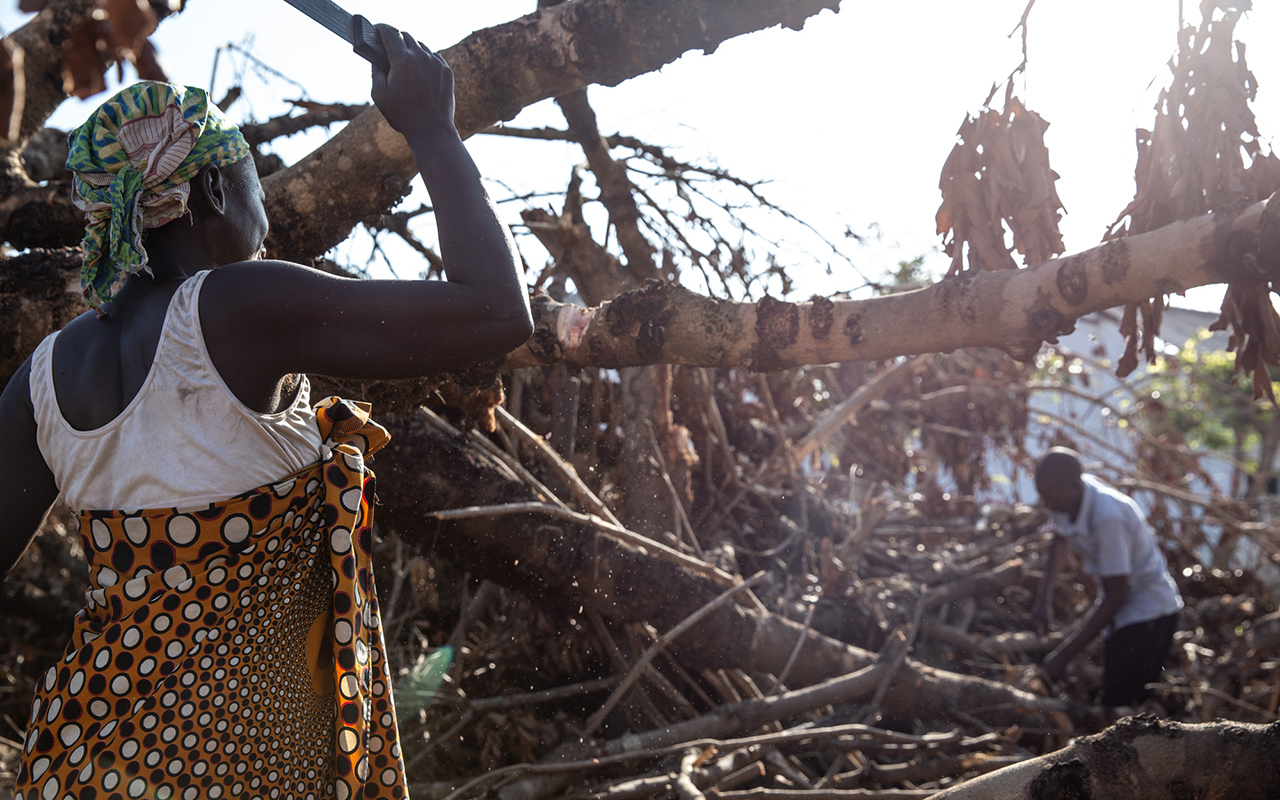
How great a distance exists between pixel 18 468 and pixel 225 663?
48cm

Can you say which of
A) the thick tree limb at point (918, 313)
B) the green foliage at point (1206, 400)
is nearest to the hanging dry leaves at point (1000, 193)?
the thick tree limb at point (918, 313)

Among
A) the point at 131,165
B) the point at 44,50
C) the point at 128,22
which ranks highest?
the point at 44,50

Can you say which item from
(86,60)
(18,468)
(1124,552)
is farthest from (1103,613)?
(86,60)

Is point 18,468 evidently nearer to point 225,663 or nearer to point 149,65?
point 225,663

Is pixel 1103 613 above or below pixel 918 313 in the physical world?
below

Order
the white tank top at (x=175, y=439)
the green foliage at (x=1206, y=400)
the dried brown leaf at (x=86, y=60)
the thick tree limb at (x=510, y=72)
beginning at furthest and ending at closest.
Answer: the green foliage at (x=1206, y=400) → the thick tree limb at (x=510, y=72) → the dried brown leaf at (x=86, y=60) → the white tank top at (x=175, y=439)

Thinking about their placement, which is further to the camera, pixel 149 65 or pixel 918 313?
pixel 918 313

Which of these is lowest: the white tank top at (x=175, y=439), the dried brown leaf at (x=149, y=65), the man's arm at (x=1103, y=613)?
the man's arm at (x=1103, y=613)

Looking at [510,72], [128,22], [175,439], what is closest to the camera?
[175,439]

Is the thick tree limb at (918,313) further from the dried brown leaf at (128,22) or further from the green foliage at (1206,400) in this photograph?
the dried brown leaf at (128,22)

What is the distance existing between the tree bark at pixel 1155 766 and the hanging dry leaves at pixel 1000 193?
120 cm

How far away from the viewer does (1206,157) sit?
207cm

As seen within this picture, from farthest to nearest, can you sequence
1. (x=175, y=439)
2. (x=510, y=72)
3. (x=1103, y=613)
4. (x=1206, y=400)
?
(x=1206, y=400), (x=1103, y=613), (x=510, y=72), (x=175, y=439)

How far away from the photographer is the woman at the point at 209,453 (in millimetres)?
1196
